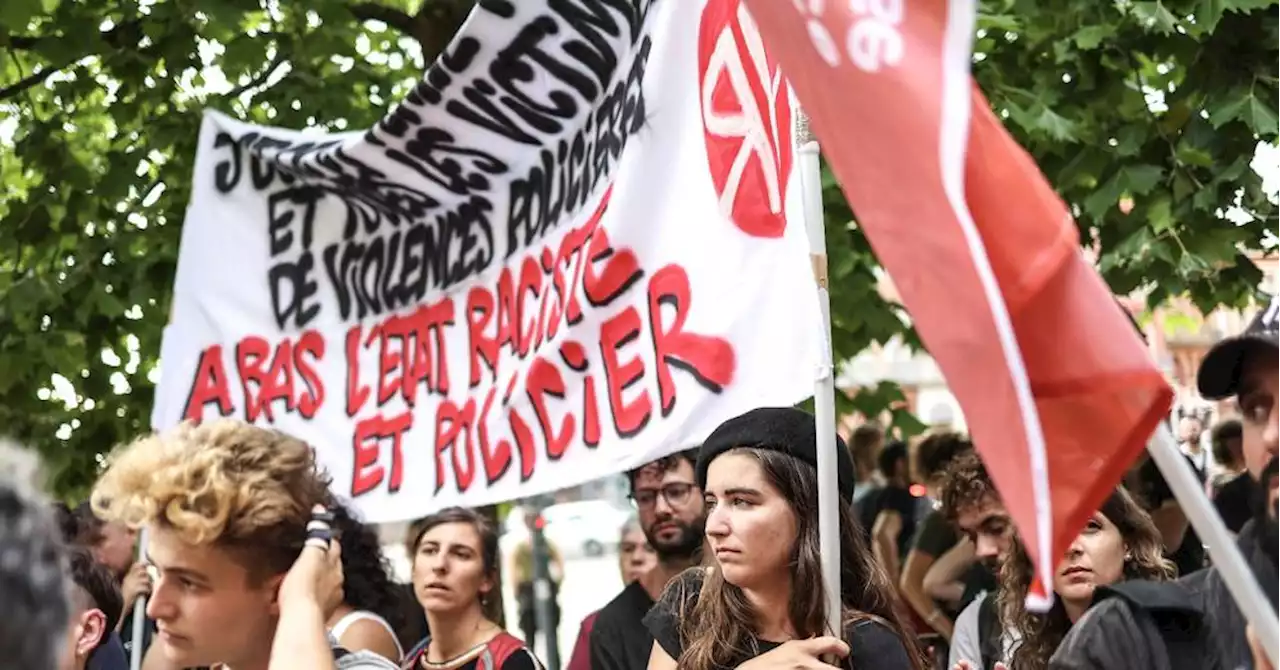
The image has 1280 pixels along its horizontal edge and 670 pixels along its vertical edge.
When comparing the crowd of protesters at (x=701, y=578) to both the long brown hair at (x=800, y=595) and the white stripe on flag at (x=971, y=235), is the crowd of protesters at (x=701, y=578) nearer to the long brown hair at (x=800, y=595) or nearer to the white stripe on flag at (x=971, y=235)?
the long brown hair at (x=800, y=595)

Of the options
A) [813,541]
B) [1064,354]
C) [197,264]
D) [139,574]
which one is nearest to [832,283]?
[197,264]

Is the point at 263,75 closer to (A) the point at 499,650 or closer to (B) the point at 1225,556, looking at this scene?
(A) the point at 499,650

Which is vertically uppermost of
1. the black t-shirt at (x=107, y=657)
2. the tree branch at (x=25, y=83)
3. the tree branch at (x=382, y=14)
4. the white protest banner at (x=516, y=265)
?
the tree branch at (x=382, y=14)

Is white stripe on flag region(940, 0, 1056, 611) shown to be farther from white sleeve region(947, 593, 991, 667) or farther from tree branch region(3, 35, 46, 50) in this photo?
tree branch region(3, 35, 46, 50)

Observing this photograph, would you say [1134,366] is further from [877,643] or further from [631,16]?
[631,16]

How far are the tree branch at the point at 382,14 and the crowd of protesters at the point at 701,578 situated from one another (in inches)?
115

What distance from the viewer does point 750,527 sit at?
4.04 m

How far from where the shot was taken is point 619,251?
15.3 feet

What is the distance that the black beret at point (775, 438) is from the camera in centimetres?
409

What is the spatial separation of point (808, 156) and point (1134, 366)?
1.47 metres

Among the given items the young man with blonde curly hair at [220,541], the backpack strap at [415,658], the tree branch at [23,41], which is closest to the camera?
the young man with blonde curly hair at [220,541]

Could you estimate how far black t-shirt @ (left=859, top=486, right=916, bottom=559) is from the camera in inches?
385

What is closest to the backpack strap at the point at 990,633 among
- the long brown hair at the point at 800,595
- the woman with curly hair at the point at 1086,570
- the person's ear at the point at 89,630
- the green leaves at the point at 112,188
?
the woman with curly hair at the point at 1086,570

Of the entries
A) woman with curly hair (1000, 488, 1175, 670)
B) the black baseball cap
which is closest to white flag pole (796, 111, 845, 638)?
the black baseball cap
